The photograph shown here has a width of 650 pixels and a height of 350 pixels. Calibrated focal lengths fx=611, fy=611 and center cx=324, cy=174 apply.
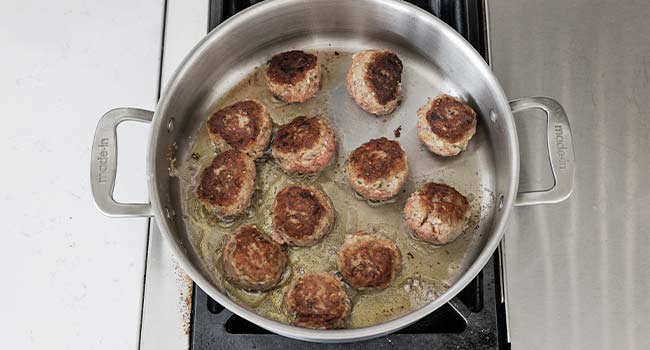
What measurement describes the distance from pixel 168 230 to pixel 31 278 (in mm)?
523

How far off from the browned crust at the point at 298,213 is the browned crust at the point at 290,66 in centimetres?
29

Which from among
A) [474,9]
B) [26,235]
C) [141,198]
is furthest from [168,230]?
[474,9]

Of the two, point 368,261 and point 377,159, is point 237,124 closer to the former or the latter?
point 377,159

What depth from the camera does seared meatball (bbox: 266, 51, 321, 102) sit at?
1.54m

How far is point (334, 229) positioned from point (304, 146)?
22cm

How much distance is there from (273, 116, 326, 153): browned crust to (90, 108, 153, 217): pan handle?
35 centimetres

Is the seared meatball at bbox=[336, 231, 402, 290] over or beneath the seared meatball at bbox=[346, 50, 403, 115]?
beneath

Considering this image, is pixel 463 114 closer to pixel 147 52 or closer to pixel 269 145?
pixel 269 145

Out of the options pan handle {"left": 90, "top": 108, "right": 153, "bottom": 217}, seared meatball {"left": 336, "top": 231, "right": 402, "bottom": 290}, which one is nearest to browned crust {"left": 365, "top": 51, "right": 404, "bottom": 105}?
seared meatball {"left": 336, "top": 231, "right": 402, "bottom": 290}

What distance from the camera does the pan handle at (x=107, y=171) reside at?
1.30m

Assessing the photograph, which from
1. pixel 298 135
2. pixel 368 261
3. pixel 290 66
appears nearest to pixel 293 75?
pixel 290 66

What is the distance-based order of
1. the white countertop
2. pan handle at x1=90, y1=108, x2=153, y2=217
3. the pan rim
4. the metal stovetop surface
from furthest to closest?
the white countertop < the metal stovetop surface < pan handle at x1=90, y1=108, x2=153, y2=217 < the pan rim

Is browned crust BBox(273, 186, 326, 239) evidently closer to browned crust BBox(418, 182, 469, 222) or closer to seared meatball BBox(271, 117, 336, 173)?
seared meatball BBox(271, 117, 336, 173)

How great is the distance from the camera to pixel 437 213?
141cm
